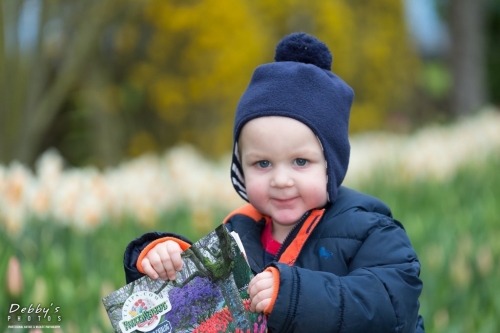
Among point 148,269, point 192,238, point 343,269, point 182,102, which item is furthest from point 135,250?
point 182,102

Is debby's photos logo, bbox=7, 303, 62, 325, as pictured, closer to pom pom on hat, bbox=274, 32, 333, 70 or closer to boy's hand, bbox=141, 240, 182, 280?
boy's hand, bbox=141, 240, 182, 280

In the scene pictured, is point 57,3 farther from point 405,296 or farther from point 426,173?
point 405,296

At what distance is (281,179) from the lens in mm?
1789

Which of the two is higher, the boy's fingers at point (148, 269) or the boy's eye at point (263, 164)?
the boy's eye at point (263, 164)

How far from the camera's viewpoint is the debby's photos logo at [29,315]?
7.71 ft

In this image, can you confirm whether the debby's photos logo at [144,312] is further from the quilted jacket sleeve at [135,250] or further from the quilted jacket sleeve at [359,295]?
the quilted jacket sleeve at [359,295]

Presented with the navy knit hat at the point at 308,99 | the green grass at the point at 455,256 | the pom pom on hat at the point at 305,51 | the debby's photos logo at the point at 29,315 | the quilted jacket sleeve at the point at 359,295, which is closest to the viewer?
the quilted jacket sleeve at the point at 359,295

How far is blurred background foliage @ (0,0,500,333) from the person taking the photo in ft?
9.79

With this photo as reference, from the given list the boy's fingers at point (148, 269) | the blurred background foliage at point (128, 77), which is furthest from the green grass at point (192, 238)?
the blurred background foliage at point (128, 77)

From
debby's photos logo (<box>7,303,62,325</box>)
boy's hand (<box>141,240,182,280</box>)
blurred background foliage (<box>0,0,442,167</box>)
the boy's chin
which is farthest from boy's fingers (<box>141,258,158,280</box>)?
blurred background foliage (<box>0,0,442,167</box>)

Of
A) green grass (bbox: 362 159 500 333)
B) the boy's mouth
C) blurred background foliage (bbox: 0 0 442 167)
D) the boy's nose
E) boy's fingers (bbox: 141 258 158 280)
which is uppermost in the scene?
blurred background foliage (bbox: 0 0 442 167)

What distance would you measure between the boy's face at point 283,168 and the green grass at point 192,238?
796 millimetres

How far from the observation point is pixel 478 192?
511 centimetres

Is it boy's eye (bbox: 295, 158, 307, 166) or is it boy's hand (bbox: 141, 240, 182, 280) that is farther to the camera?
boy's eye (bbox: 295, 158, 307, 166)
